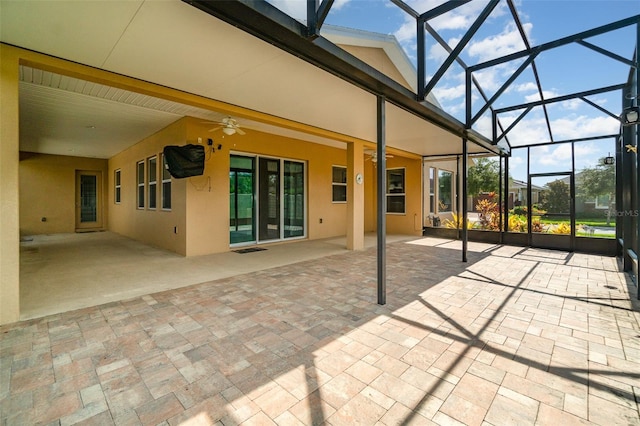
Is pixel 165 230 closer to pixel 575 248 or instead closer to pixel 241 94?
pixel 241 94

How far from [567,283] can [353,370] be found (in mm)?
4275

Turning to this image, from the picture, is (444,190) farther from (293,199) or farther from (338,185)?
(293,199)

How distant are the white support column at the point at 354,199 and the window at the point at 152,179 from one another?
4.97 meters

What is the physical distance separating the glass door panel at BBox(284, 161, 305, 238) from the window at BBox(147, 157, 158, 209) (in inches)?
132

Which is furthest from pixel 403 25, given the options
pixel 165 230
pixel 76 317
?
pixel 165 230

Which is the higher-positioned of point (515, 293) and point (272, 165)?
point (272, 165)

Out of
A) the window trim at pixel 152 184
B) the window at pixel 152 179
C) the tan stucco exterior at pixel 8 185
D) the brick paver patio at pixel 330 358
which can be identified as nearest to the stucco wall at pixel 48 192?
the window trim at pixel 152 184

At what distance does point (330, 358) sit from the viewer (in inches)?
89.7

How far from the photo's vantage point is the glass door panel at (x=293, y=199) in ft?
26.7

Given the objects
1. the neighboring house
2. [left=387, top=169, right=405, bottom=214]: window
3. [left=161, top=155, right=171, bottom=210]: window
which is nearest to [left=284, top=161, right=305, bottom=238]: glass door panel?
[left=161, top=155, right=171, bottom=210]: window

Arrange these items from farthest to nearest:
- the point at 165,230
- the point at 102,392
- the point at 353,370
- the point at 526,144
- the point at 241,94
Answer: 1. the point at 526,144
2. the point at 165,230
3. the point at 241,94
4. the point at 353,370
5. the point at 102,392

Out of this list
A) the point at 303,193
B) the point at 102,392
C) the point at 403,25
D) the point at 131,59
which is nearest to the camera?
the point at 102,392

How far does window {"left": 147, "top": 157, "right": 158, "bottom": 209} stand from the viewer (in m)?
7.53

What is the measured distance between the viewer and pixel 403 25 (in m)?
3.88
